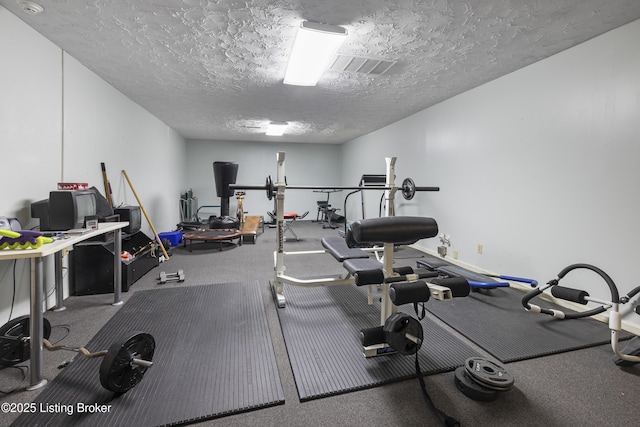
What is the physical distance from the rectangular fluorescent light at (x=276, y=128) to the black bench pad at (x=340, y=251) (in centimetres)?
351

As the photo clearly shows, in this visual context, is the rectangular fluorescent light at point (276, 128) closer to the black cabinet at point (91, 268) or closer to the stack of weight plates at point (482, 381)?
the black cabinet at point (91, 268)

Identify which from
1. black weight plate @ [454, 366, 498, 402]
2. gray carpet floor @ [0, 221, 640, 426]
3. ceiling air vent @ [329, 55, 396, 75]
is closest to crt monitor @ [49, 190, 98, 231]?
gray carpet floor @ [0, 221, 640, 426]

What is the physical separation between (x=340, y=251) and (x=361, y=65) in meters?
1.93

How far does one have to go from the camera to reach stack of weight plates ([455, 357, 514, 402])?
146cm

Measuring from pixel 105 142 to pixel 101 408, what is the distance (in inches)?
123

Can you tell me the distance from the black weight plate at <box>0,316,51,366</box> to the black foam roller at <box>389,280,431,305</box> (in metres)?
2.01

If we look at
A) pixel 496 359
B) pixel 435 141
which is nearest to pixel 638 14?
pixel 435 141

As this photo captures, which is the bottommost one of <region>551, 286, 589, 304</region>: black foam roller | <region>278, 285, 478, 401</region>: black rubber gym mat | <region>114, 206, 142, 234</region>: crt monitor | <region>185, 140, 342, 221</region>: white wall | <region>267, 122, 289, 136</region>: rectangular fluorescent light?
<region>278, 285, 478, 401</region>: black rubber gym mat

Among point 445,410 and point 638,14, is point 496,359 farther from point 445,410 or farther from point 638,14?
point 638,14

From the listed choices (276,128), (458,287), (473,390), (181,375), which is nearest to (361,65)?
(458,287)

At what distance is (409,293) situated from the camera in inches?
57.1

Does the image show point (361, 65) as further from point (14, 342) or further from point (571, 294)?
point (14, 342)

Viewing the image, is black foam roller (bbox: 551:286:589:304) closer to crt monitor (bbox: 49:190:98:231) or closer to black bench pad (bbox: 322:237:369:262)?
black bench pad (bbox: 322:237:369:262)

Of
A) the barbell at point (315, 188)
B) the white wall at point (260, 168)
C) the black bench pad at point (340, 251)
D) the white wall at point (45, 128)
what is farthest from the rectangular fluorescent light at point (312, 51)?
the white wall at point (260, 168)
